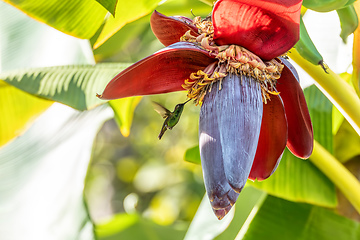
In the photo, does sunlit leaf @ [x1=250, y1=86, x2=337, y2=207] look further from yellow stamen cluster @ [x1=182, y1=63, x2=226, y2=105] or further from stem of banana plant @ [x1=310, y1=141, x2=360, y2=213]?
yellow stamen cluster @ [x1=182, y1=63, x2=226, y2=105]

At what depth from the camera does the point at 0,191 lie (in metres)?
1.00

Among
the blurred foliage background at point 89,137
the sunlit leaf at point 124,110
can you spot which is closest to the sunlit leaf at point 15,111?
the blurred foliage background at point 89,137

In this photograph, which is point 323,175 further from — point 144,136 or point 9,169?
point 144,136

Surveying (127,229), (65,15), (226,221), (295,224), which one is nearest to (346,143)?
(295,224)

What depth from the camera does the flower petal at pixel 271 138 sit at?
0.55m

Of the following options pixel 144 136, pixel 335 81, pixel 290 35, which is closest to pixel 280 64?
pixel 290 35

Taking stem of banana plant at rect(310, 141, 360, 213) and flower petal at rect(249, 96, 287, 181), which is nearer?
flower petal at rect(249, 96, 287, 181)

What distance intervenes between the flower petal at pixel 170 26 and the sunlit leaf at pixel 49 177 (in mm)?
425

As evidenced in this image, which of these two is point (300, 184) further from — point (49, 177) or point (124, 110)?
point (49, 177)

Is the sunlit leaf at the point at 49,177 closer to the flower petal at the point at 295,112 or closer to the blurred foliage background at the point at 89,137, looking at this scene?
the blurred foliage background at the point at 89,137

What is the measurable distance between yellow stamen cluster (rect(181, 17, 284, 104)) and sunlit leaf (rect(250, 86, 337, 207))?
35cm

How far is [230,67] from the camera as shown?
50 cm

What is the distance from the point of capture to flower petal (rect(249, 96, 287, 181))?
0.55 m

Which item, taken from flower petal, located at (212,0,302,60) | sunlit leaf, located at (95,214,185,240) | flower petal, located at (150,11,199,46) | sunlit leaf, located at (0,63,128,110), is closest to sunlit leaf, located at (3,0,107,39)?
sunlit leaf, located at (0,63,128,110)
